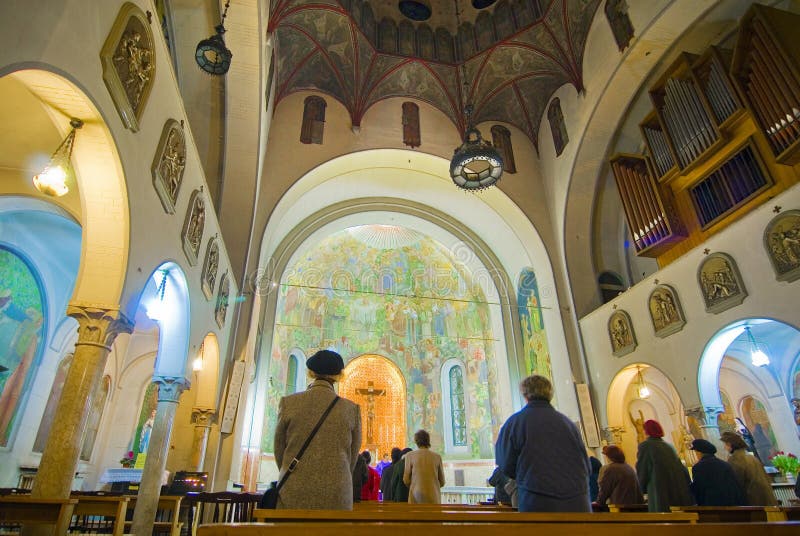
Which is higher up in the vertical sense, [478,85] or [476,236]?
[478,85]

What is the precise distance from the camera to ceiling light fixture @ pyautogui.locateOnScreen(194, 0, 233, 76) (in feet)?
19.5

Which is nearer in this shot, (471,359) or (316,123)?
(316,123)

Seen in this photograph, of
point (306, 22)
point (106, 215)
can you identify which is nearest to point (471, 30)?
point (306, 22)

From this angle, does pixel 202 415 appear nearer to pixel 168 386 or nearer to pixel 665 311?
pixel 168 386

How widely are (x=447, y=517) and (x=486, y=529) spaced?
924 mm

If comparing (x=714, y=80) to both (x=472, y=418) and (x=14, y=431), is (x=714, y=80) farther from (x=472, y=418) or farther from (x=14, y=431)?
(x=14, y=431)

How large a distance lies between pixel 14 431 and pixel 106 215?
7116 mm

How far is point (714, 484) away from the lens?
4.48 m

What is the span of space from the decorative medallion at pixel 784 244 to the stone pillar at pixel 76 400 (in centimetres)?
859

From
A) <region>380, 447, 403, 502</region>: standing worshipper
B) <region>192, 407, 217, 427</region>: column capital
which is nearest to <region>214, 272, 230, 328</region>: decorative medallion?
<region>192, 407, 217, 427</region>: column capital

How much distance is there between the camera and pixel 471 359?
17688mm

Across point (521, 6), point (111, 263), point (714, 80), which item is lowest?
point (111, 263)

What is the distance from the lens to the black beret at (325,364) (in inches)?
106

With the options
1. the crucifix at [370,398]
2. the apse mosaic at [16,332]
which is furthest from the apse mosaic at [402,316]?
the apse mosaic at [16,332]
